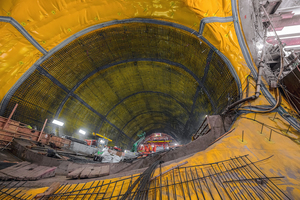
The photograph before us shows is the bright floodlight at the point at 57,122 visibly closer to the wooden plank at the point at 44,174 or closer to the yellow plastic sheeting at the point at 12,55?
the yellow plastic sheeting at the point at 12,55

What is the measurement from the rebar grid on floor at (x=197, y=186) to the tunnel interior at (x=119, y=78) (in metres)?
3.13

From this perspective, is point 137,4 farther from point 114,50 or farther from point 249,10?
point 249,10

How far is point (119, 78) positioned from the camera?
Result: 399 inches

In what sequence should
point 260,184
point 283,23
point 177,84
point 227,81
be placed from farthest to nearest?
point 283,23 < point 177,84 < point 227,81 < point 260,184

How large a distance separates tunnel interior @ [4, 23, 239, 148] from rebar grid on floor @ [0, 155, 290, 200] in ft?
10.3

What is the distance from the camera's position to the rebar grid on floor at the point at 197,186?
1.99 meters

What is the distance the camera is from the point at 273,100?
3.85 meters

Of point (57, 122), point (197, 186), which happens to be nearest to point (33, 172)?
point (197, 186)

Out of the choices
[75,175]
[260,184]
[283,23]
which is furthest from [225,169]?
[283,23]

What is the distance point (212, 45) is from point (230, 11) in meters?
1.25

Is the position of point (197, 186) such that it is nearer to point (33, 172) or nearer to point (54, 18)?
point (33, 172)

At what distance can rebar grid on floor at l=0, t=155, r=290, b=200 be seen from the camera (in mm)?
1986

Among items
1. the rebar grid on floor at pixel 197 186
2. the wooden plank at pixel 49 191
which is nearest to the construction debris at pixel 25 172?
the rebar grid on floor at pixel 197 186

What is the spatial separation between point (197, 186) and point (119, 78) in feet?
30.3
